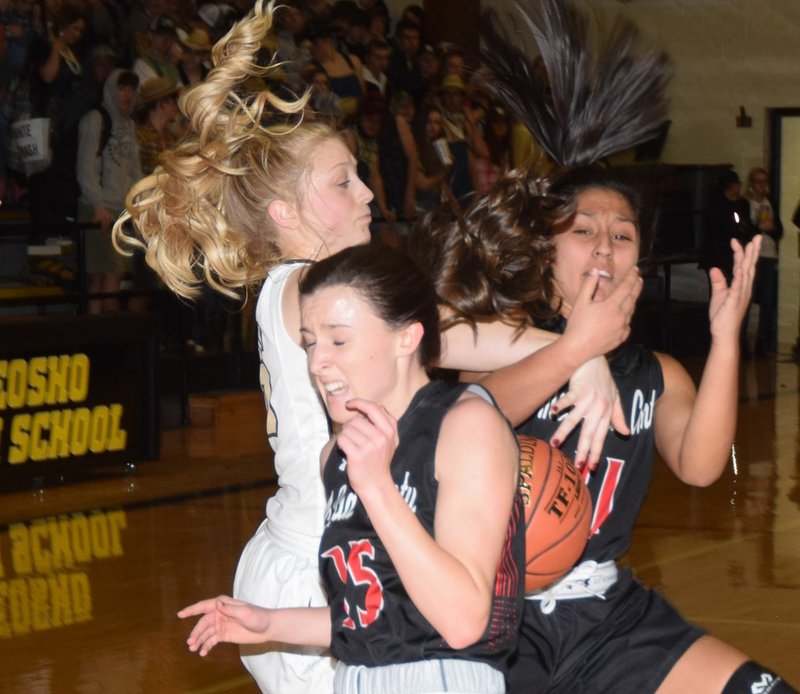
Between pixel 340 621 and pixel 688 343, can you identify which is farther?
pixel 688 343

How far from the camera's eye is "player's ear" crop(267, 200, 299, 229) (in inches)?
117

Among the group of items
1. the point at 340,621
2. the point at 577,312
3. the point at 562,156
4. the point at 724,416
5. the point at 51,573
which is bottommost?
the point at 51,573

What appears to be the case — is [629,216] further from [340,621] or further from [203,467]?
[203,467]

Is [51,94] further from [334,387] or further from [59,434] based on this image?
A: [334,387]

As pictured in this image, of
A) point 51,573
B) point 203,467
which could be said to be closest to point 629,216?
point 51,573

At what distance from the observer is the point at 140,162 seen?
9.48m

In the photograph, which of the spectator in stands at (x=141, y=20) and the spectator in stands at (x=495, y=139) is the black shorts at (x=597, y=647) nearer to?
the spectator in stands at (x=141, y=20)

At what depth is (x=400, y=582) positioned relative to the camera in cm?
233

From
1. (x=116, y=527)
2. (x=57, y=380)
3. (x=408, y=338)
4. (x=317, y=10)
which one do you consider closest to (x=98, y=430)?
(x=57, y=380)

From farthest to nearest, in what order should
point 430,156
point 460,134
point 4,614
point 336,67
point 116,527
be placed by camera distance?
point 460,134
point 430,156
point 336,67
point 116,527
point 4,614

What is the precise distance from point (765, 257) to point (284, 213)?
1231 cm

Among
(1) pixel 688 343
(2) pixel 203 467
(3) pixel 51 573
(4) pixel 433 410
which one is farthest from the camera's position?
(1) pixel 688 343

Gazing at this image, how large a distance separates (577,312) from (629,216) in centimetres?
Result: 51

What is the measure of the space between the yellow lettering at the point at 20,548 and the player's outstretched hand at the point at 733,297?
162 inches
